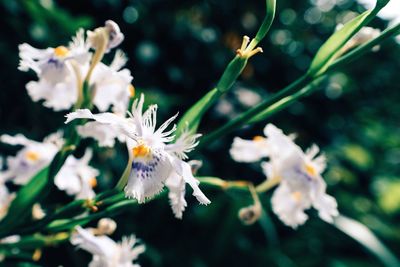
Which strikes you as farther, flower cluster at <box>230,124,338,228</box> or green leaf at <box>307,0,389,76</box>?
flower cluster at <box>230,124,338,228</box>

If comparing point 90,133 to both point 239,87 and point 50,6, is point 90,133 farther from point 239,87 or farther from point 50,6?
point 239,87

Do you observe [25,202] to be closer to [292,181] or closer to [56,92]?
[56,92]

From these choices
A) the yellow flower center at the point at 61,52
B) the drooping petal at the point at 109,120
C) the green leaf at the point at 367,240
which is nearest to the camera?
the drooping petal at the point at 109,120

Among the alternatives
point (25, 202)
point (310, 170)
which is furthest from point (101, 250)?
point (310, 170)

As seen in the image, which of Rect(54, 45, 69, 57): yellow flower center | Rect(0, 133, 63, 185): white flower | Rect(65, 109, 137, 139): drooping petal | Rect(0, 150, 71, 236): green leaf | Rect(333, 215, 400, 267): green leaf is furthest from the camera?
Rect(333, 215, 400, 267): green leaf

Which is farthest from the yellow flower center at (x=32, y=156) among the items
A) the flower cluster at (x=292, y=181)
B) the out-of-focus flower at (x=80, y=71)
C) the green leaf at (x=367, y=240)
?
the green leaf at (x=367, y=240)

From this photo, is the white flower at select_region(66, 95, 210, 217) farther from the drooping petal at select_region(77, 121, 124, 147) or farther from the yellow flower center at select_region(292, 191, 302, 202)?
the yellow flower center at select_region(292, 191, 302, 202)

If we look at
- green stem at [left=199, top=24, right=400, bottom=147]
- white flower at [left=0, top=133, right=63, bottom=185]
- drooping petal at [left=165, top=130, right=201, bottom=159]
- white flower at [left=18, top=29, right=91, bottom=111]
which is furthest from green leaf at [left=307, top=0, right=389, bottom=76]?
white flower at [left=0, top=133, right=63, bottom=185]

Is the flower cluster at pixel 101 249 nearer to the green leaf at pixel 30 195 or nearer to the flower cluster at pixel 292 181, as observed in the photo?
the green leaf at pixel 30 195
